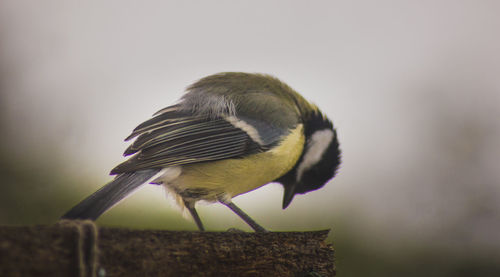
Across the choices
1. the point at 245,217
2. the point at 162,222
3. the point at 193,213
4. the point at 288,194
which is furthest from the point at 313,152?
the point at 162,222

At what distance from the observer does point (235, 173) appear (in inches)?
54.6

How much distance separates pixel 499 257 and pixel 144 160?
1899mm

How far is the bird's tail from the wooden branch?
115 mm

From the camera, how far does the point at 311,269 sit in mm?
1146

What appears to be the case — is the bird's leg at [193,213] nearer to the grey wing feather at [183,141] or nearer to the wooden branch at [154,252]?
the grey wing feather at [183,141]

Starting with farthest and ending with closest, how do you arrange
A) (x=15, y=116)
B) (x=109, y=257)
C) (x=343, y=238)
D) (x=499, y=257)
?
(x=499, y=257) → (x=343, y=238) → (x=15, y=116) → (x=109, y=257)

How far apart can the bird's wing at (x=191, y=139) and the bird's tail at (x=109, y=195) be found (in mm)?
27

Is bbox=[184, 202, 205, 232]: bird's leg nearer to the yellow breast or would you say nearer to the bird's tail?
the yellow breast

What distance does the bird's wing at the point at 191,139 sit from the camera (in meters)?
1.26

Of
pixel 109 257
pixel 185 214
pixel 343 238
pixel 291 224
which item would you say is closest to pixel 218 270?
pixel 109 257

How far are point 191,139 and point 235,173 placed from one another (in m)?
0.17

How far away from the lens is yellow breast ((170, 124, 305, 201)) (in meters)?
1.37

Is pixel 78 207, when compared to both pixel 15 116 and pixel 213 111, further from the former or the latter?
pixel 15 116

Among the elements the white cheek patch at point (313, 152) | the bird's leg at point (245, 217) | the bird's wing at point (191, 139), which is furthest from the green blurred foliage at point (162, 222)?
the white cheek patch at point (313, 152)
